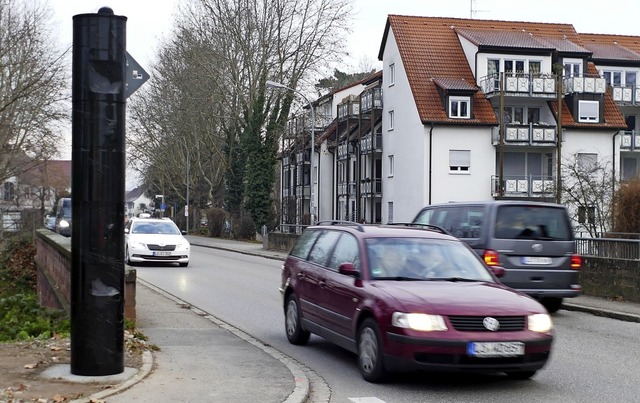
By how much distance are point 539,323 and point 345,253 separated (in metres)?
2.46

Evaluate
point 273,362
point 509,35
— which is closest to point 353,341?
point 273,362

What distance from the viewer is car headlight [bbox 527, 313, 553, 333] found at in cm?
827

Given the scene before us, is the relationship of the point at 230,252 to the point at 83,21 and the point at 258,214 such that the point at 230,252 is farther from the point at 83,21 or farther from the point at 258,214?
the point at 83,21

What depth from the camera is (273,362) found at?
9.35 meters

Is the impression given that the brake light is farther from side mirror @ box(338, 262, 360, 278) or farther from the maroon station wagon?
side mirror @ box(338, 262, 360, 278)

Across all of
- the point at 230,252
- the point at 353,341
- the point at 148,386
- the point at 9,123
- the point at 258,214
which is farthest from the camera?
the point at 258,214

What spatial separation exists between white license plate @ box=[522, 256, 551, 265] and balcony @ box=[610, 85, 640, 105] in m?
42.7

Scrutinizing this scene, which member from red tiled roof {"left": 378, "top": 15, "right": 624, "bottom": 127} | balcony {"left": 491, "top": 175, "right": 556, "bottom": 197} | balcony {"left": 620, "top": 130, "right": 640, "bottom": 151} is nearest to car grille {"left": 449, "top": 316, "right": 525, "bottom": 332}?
red tiled roof {"left": 378, "top": 15, "right": 624, "bottom": 127}

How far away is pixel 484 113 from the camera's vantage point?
5031 cm

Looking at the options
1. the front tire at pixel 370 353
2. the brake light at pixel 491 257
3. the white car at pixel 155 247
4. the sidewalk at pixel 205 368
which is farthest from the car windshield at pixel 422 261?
the white car at pixel 155 247

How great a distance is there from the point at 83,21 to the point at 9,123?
24689mm

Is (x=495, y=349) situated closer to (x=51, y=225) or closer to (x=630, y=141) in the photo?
(x=630, y=141)

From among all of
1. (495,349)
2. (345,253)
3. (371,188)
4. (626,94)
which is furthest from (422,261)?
(626,94)

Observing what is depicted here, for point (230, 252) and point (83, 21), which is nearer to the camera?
point (83, 21)
